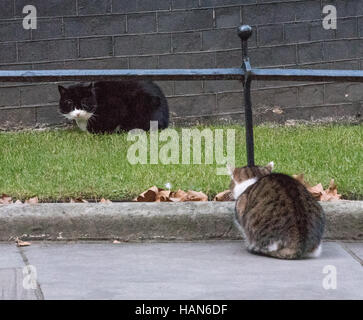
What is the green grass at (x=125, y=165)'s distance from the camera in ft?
18.1

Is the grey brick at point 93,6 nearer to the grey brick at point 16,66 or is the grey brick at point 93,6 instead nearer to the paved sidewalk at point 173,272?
the grey brick at point 16,66

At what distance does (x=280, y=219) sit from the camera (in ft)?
14.2

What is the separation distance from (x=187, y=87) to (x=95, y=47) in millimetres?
1118

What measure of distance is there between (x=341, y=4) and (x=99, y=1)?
2.73 metres

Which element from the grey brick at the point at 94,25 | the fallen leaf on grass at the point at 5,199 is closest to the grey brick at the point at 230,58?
the grey brick at the point at 94,25

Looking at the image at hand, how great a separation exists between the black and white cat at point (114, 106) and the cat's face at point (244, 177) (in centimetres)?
400

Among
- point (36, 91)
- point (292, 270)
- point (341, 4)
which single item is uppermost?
point (341, 4)

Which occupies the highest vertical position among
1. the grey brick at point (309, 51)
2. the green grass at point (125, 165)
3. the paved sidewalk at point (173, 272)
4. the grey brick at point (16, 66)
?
the grey brick at point (309, 51)

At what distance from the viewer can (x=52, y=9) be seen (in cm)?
915

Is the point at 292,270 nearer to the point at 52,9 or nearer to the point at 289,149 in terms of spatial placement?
the point at 289,149

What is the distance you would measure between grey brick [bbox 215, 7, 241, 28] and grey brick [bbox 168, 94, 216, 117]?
31.8 inches

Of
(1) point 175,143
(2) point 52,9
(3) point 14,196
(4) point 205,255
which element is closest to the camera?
(4) point 205,255

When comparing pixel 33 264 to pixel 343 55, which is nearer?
pixel 33 264

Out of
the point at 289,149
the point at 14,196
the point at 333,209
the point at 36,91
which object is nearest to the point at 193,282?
the point at 333,209
